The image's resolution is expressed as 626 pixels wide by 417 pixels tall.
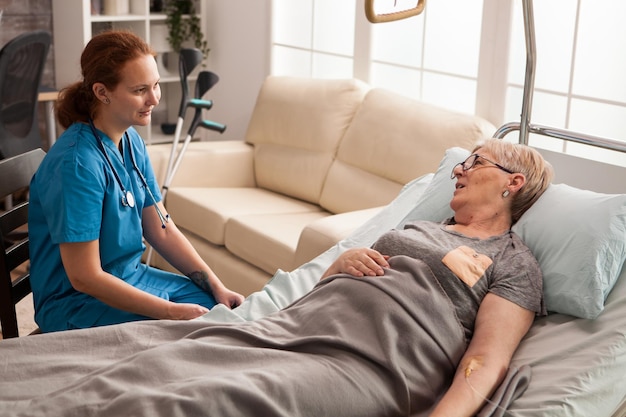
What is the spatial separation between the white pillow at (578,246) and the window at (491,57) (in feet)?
3.93

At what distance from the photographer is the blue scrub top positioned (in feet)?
7.13

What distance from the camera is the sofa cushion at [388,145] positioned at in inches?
→ 135

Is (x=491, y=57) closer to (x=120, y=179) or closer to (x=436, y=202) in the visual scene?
(x=436, y=202)

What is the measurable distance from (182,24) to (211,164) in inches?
52.2

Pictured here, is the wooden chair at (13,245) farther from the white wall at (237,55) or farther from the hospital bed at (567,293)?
the white wall at (237,55)

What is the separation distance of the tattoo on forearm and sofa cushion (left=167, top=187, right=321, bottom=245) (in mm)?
1223

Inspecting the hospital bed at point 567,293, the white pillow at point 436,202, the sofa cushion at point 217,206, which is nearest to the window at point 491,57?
the sofa cushion at point 217,206

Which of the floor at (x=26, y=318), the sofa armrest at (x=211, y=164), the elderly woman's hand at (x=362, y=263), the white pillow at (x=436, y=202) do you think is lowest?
the floor at (x=26, y=318)

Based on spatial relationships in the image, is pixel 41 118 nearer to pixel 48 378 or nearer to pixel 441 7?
pixel 441 7

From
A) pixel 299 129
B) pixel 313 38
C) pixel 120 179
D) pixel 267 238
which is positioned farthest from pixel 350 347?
pixel 313 38

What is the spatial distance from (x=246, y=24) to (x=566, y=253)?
3259 mm

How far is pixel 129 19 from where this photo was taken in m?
4.96

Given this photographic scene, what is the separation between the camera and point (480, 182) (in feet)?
7.18

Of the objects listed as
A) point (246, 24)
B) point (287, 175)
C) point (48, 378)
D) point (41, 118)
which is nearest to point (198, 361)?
point (48, 378)
